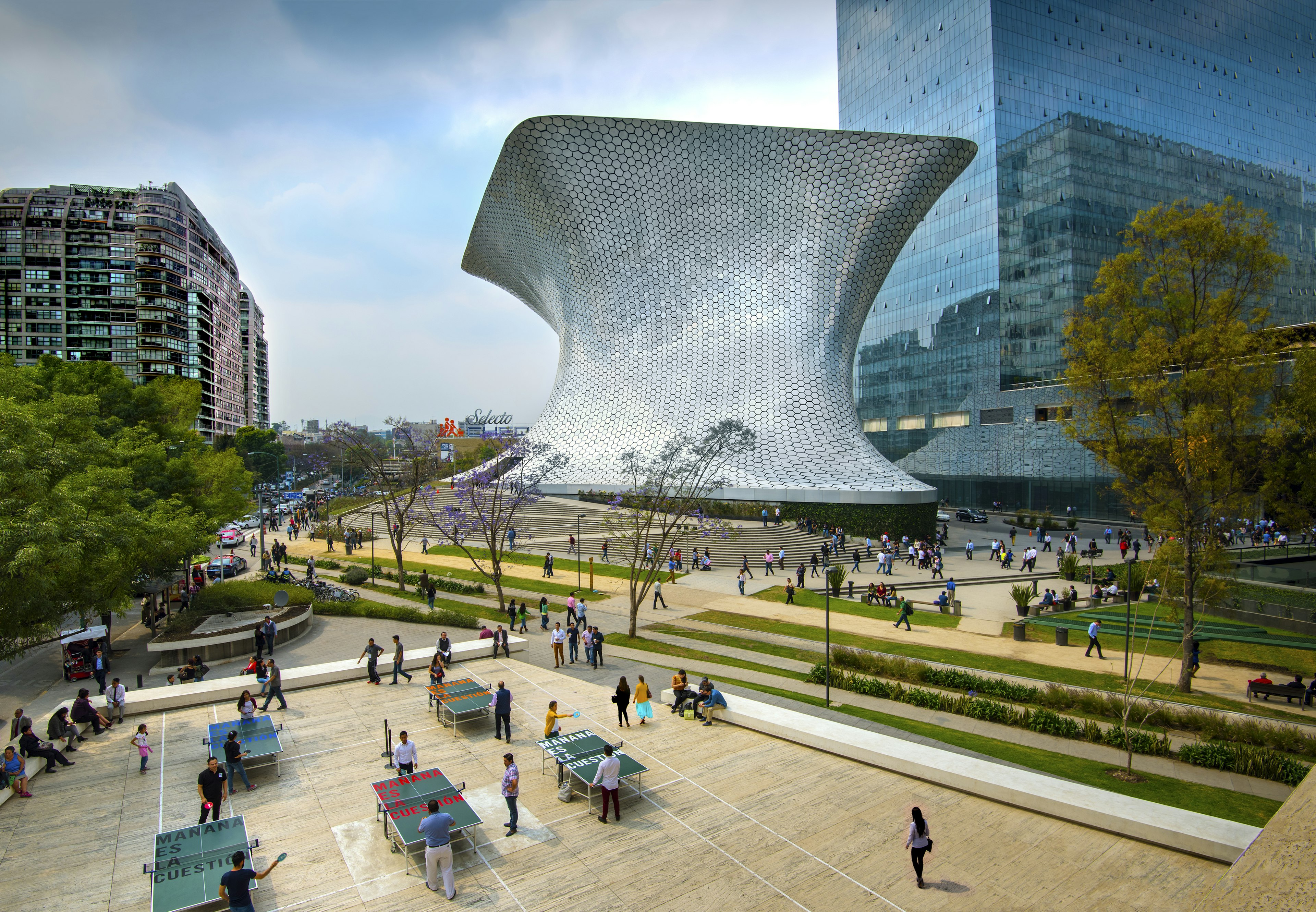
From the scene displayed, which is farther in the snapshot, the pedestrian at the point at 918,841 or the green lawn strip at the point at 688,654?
the green lawn strip at the point at 688,654

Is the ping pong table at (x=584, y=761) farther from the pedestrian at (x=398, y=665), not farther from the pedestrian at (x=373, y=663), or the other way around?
the pedestrian at (x=373, y=663)

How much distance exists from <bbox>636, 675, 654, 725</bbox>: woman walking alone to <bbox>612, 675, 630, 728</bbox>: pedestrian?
16 cm

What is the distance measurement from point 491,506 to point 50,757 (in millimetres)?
20462

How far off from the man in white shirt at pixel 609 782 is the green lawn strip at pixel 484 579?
14.9m

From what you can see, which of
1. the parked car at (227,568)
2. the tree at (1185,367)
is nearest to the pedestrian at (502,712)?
the tree at (1185,367)

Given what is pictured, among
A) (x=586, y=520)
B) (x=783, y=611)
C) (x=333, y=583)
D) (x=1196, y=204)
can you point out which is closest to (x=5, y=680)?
(x=333, y=583)

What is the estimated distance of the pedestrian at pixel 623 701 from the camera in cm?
1071

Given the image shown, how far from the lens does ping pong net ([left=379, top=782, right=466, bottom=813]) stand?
750 centimetres

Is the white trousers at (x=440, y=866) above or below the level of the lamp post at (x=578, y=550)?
below

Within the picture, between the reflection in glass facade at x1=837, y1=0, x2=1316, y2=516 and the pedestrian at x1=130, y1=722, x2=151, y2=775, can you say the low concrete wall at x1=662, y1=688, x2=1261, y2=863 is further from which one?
the reflection in glass facade at x1=837, y1=0, x2=1316, y2=516

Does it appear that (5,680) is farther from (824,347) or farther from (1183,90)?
(1183,90)

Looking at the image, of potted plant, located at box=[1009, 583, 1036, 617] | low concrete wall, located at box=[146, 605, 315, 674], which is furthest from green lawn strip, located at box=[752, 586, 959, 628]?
low concrete wall, located at box=[146, 605, 315, 674]

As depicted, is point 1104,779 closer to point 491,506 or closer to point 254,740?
point 254,740

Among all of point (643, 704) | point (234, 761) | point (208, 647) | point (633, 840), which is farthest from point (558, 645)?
point (208, 647)
